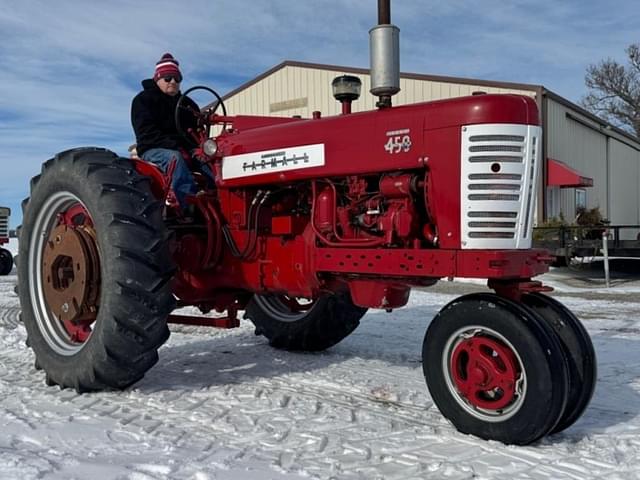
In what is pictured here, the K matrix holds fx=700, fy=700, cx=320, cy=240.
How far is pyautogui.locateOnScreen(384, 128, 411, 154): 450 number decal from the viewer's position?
3.67 meters

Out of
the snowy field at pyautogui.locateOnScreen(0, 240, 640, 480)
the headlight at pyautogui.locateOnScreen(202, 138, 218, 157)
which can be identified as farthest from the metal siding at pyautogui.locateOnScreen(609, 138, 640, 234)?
the headlight at pyautogui.locateOnScreen(202, 138, 218, 157)

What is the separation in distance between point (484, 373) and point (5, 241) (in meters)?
16.7

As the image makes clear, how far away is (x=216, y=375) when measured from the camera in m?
4.84

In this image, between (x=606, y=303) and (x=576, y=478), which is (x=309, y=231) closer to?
(x=576, y=478)

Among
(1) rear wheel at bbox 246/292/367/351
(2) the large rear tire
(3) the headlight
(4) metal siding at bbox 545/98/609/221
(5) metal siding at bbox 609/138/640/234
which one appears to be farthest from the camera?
(5) metal siding at bbox 609/138/640/234

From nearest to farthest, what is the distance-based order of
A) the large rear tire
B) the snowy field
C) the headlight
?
the snowy field, the large rear tire, the headlight

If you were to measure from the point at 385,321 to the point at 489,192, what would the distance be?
164 inches

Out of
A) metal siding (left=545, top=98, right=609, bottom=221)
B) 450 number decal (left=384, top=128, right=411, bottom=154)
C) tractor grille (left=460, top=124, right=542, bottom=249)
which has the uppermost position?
metal siding (left=545, top=98, right=609, bottom=221)

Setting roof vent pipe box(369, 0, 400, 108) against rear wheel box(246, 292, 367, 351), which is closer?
roof vent pipe box(369, 0, 400, 108)

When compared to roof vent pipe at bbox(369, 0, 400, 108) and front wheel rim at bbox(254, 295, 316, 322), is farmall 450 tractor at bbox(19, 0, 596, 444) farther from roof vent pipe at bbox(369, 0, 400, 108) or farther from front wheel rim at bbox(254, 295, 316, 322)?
front wheel rim at bbox(254, 295, 316, 322)

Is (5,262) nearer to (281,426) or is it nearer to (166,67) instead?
(166,67)

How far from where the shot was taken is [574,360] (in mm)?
3350

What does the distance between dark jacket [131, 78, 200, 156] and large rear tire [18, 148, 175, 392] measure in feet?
1.81

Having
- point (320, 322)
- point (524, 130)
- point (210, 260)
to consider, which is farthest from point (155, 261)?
point (524, 130)
